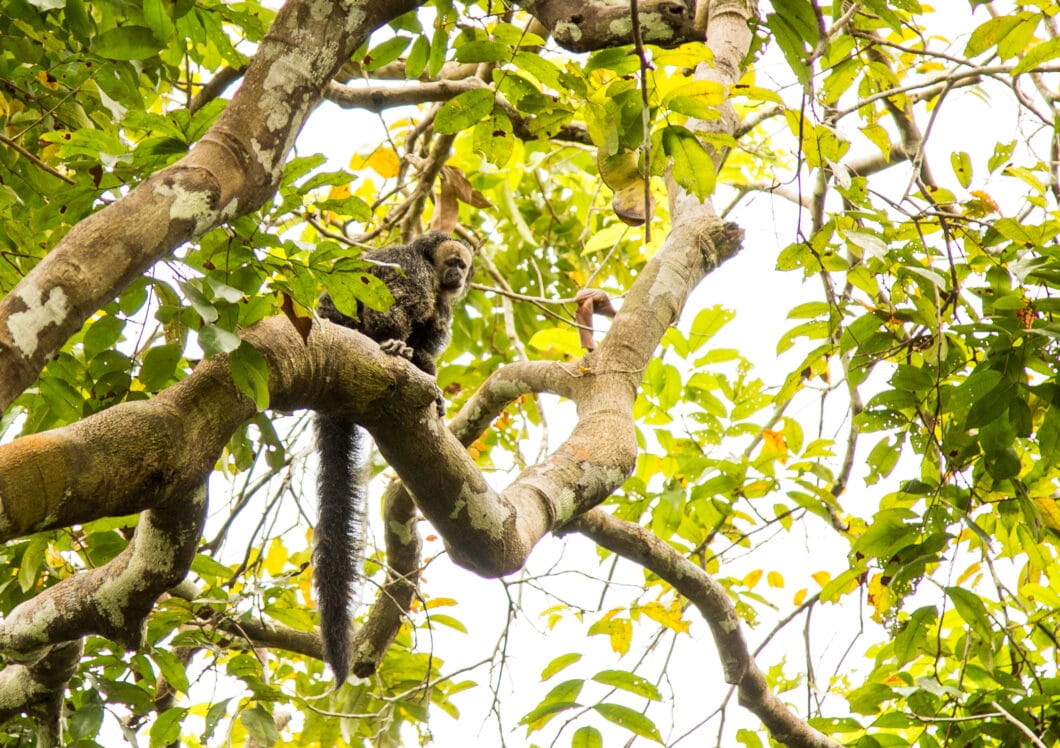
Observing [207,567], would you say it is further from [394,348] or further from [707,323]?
[707,323]

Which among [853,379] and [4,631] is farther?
[853,379]

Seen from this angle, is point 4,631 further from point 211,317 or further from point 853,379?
point 853,379

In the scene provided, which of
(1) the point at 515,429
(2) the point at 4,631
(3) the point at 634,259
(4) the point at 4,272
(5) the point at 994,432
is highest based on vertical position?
(3) the point at 634,259

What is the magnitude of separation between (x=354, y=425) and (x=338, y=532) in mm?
331

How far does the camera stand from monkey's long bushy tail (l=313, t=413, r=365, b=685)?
8.71 feet

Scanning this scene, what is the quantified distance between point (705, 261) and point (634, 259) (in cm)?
218

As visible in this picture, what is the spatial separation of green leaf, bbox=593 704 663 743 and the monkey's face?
75.1 inches

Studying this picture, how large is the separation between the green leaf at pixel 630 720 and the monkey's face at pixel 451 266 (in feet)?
6.25

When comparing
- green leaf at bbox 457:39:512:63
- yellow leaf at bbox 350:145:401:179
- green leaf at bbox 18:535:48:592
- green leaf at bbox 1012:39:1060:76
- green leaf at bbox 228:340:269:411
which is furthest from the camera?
yellow leaf at bbox 350:145:401:179

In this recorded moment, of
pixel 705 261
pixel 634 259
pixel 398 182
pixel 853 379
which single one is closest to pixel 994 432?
pixel 853 379

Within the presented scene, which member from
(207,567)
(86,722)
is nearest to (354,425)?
(207,567)

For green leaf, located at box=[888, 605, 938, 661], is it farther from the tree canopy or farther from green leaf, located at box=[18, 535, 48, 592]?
green leaf, located at box=[18, 535, 48, 592]

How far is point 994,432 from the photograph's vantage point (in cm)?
241

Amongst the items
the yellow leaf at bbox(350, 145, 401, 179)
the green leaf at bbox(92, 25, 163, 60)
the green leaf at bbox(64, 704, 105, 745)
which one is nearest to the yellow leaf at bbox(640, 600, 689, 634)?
the green leaf at bbox(64, 704, 105, 745)
